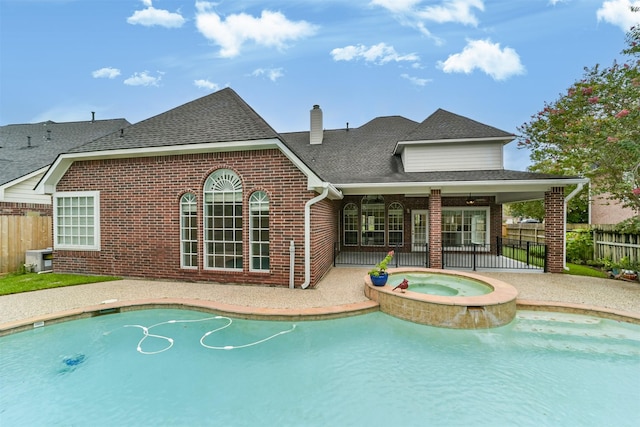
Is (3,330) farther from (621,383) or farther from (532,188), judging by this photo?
(532,188)

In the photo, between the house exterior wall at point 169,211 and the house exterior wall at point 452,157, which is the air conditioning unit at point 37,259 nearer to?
the house exterior wall at point 169,211

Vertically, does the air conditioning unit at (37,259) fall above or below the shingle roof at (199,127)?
below

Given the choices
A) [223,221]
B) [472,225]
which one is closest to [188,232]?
[223,221]

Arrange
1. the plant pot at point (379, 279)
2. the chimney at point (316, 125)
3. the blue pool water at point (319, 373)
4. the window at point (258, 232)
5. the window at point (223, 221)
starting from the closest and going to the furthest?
the blue pool water at point (319, 373) < the plant pot at point (379, 279) < the window at point (258, 232) < the window at point (223, 221) < the chimney at point (316, 125)

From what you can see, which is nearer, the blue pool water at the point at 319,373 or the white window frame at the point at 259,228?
the blue pool water at the point at 319,373

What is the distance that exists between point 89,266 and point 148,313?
4.84 meters

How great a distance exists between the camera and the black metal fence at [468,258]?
1036 centimetres

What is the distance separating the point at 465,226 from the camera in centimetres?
1416

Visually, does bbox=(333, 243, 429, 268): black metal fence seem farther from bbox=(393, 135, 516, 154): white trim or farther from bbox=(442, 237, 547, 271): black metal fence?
bbox=(393, 135, 516, 154): white trim

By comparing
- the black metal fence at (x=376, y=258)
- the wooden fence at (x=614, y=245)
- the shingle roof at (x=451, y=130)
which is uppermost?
the shingle roof at (x=451, y=130)

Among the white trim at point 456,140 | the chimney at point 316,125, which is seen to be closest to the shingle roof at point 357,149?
the chimney at point 316,125

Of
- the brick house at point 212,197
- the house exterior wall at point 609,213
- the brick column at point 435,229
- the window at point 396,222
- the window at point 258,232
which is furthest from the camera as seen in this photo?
the house exterior wall at point 609,213

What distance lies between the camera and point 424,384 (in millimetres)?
3740

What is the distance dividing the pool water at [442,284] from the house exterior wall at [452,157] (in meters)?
A: 5.24
